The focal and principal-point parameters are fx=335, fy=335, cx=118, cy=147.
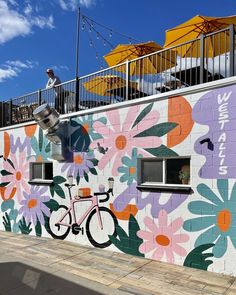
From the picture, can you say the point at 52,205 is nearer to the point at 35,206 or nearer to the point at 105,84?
the point at 35,206

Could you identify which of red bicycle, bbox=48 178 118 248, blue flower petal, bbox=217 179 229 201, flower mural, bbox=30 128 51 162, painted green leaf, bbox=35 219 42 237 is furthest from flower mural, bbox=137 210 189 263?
flower mural, bbox=30 128 51 162

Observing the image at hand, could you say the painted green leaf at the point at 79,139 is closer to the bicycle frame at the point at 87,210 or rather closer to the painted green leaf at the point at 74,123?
the painted green leaf at the point at 74,123

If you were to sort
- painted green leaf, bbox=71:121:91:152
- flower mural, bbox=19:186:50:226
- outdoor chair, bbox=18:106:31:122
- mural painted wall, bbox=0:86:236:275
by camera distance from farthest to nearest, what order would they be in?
outdoor chair, bbox=18:106:31:122 → flower mural, bbox=19:186:50:226 → painted green leaf, bbox=71:121:91:152 → mural painted wall, bbox=0:86:236:275

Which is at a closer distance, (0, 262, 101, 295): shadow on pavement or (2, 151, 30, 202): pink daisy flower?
(0, 262, 101, 295): shadow on pavement

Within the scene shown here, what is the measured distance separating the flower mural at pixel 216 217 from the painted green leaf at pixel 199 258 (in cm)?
8

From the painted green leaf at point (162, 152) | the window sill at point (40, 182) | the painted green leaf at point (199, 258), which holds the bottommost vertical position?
the painted green leaf at point (199, 258)

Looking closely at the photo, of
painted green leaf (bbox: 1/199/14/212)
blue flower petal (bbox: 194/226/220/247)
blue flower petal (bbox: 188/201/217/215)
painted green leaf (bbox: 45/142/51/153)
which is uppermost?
painted green leaf (bbox: 45/142/51/153)

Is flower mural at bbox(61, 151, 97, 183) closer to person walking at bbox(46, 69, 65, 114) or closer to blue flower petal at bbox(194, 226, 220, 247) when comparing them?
person walking at bbox(46, 69, 65, 114)

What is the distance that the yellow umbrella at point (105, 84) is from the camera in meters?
7.84

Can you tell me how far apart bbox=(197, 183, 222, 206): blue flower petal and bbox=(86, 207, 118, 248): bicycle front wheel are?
223 cm

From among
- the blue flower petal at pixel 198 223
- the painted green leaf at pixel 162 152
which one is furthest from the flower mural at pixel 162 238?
the painted green leaf at pixel 162 152

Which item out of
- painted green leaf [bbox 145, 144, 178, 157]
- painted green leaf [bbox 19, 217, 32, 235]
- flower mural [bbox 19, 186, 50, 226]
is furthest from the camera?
painted green leaf [bbox 19, 217, 32, 235]

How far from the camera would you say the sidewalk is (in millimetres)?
5062

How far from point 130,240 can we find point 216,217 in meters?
2.06
